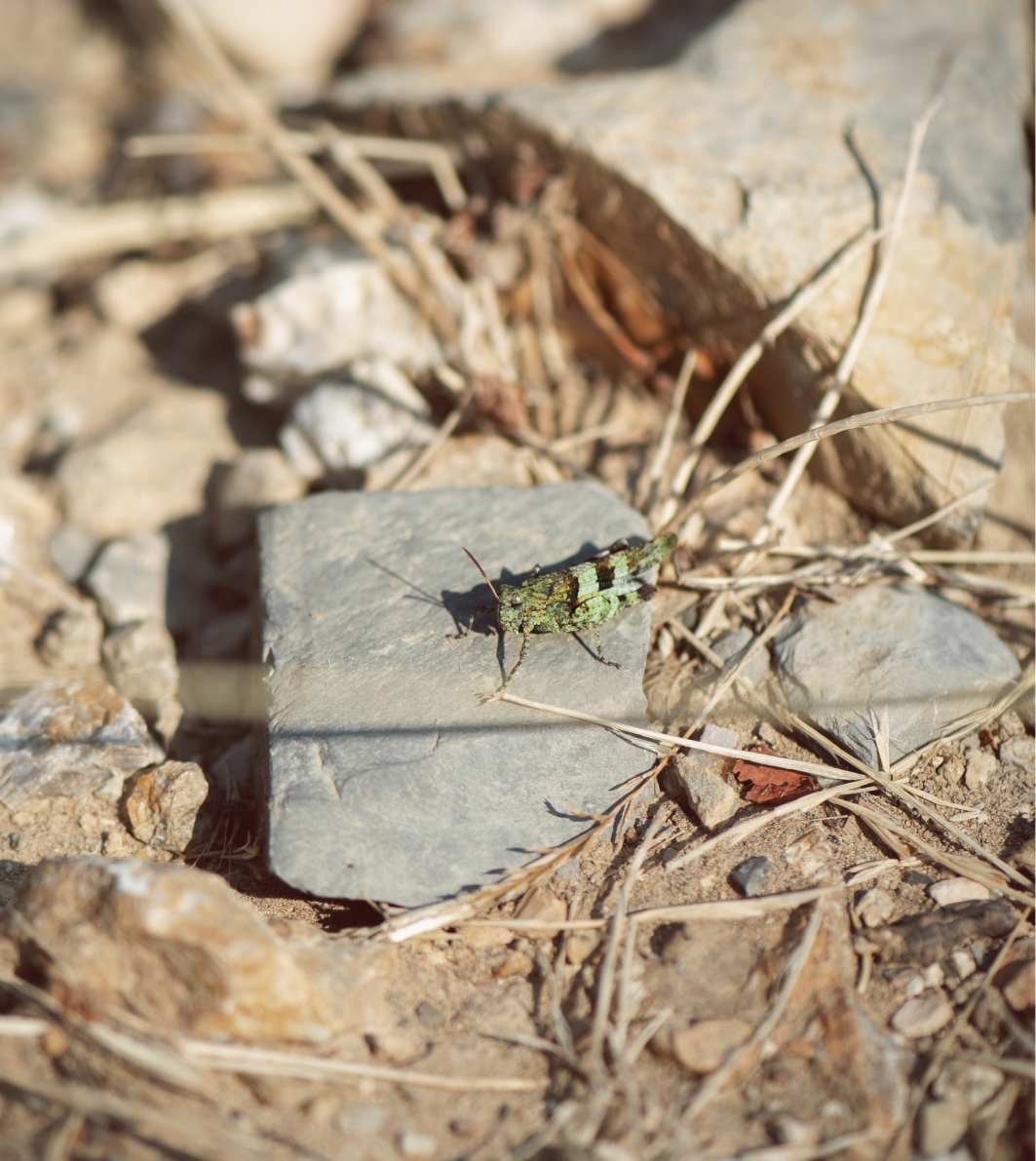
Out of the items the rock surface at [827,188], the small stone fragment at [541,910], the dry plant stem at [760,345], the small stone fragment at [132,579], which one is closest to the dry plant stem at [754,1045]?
the small stone fragment at [541,910]

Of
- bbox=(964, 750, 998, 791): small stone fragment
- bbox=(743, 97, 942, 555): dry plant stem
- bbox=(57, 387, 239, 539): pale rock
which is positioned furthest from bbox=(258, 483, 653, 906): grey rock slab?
bbox=(57, 387, 239, 539): pale rock

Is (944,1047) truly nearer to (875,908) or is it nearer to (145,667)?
(875,908)

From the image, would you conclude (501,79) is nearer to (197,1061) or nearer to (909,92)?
(909,92)

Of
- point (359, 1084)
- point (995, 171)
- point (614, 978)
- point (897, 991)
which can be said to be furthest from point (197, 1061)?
point (995, 171)

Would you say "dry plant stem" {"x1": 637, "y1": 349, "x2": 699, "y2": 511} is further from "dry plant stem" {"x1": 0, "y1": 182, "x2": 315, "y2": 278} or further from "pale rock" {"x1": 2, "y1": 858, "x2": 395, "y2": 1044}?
"dry plant stem" {"x1": 0, "y1": 182, "x2": 315, "y2": 278}

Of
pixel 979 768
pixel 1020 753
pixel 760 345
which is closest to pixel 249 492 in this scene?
pixel 760 345

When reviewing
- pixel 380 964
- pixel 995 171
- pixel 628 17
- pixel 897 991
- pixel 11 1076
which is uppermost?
pixel 628 17
